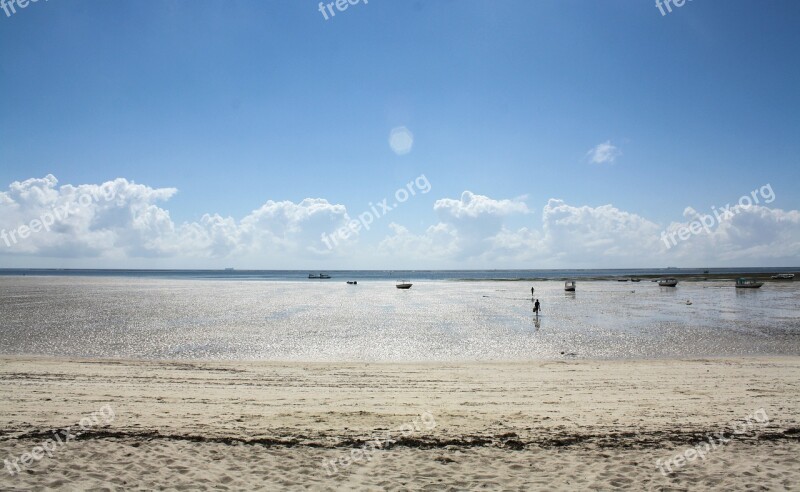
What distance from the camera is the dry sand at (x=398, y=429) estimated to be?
891 centimetres

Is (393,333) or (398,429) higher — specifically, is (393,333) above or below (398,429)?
below

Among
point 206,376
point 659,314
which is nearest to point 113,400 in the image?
point 206,376

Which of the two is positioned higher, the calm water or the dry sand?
the dry sand

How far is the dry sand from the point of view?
29.2ft

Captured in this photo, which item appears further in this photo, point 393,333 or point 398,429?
point 393,333

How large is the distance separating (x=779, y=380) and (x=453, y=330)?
A: 2129 centimetres

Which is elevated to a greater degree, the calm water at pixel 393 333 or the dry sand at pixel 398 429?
the dry sand at pixel 398 429

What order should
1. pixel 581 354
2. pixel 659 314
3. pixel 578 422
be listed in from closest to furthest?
pixel 578 422 → pixel 581 354 → pixel 659 314

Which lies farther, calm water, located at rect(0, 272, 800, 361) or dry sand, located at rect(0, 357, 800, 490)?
calm water, located at rect(0, 272, 800, 361)

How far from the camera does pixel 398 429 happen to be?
11.5 meters

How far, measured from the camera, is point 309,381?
17469mm

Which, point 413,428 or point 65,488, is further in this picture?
point 413,428

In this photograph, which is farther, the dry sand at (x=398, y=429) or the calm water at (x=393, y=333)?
the calm water at (x=393, y=333)

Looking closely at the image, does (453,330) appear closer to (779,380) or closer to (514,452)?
(779,380)
